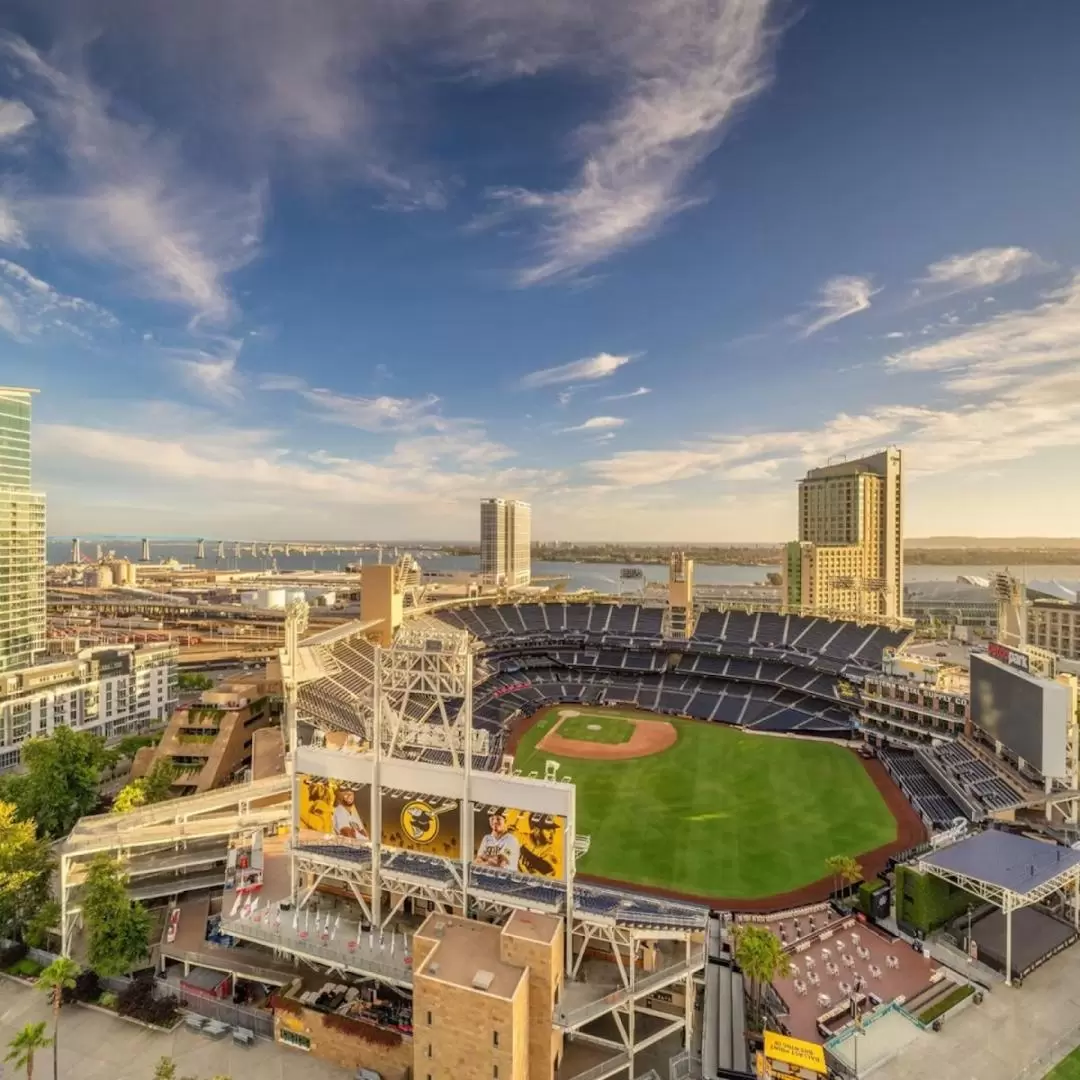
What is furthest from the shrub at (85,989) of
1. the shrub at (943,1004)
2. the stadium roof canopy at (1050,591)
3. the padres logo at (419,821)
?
the stadium roof canopy at (1050,591)

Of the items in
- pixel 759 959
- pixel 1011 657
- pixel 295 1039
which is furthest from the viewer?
pixel 1011 657

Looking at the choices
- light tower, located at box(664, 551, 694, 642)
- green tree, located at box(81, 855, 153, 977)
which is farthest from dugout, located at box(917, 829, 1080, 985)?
light tower, located at box(664, 551, 694, 642)

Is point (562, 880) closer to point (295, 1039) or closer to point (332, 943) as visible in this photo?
point (332, 943)

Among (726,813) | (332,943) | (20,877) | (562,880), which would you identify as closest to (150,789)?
(20,877)

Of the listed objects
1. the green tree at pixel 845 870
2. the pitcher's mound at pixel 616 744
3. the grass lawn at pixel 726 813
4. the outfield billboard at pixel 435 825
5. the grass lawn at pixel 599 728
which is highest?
the outfield billboard at pixel 435 825

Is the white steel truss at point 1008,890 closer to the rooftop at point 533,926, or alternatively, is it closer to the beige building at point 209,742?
the rooftop at point 533,926

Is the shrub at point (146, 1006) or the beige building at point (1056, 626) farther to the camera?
the beige building at point (1056, 626)
